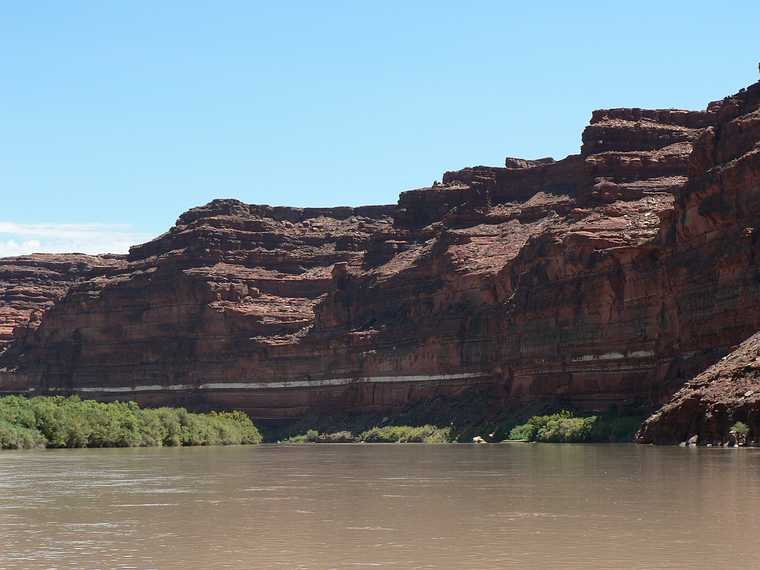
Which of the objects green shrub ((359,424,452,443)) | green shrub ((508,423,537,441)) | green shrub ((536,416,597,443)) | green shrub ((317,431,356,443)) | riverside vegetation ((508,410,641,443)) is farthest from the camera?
green shrub ((317,431,356,443))

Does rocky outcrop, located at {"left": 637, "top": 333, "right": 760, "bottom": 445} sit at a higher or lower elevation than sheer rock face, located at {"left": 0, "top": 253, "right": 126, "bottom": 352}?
lower

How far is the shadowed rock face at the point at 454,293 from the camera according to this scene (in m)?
71.8

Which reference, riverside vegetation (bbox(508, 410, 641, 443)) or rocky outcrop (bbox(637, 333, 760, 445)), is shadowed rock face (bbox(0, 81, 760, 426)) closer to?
riverside vegetation (bbox(508, 410, 641, 443))

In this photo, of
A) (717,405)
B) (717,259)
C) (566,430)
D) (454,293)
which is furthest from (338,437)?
(717,405)

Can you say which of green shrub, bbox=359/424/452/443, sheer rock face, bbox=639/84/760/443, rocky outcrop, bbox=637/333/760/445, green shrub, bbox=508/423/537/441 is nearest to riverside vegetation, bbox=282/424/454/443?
green shrub, bbox=359/424/452/443

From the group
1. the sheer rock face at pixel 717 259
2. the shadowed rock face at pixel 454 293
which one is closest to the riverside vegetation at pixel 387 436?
the shadowed rock face at pixel 454 293

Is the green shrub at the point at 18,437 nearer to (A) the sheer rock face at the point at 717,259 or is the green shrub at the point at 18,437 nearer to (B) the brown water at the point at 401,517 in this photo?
(B) the brown water at the point at 401,517

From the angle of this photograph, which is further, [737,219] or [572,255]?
[572,255]

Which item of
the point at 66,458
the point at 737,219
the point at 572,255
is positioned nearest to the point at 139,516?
the point at 66,458

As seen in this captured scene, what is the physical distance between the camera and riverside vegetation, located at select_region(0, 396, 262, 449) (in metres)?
76.9

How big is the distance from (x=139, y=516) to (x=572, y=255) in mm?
61545

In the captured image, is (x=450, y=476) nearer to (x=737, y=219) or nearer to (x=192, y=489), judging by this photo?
(x=192, y=489)

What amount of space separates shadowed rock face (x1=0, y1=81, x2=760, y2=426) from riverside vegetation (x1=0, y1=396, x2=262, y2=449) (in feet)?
66.4

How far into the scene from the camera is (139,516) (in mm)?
27281
